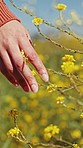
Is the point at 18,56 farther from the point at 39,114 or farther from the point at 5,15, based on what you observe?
the point at 39,114

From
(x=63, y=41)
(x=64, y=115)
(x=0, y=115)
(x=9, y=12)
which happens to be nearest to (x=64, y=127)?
(x=64, y=115)

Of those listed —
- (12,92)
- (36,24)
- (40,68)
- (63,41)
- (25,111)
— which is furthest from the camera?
(63,41)

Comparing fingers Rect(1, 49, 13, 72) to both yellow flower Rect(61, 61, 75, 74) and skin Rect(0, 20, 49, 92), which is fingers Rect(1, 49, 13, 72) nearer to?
skin Rect(0, 20, 49, 92)

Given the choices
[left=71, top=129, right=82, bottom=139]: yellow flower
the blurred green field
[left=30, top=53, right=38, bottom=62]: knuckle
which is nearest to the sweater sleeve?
[left=30, top=53, right=38, bottom=62]: knuckle

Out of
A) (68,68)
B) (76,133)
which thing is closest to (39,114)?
(76,133)

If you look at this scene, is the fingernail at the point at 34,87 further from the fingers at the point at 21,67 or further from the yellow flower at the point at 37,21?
the yellow flower at the point at 37,21

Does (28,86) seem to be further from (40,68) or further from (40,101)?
(40,101)
